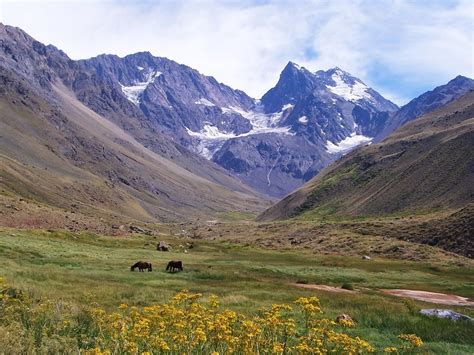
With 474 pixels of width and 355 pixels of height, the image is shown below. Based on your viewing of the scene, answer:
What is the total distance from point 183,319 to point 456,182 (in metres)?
158

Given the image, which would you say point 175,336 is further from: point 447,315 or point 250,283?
point 250,283

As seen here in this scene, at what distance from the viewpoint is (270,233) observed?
161m

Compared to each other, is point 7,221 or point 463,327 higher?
point 463,327

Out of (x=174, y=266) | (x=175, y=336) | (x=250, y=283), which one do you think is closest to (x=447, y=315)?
(x=175, y=336)

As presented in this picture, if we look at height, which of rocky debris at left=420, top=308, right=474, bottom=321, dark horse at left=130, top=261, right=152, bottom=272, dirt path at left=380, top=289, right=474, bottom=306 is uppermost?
rocky debris at left=420, top=308, right=474, bottom=321

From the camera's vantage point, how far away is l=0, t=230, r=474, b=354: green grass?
22562 millimetres

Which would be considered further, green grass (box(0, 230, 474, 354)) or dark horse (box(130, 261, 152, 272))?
→ dark horse (box(130, 261, 152, 272))

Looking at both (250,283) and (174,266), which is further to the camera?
(174,266)

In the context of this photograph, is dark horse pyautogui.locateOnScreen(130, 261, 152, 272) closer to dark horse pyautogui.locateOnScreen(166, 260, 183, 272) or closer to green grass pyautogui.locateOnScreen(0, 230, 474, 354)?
green grass pyautogui.locateOnScreen(0, 230, 474, 354)

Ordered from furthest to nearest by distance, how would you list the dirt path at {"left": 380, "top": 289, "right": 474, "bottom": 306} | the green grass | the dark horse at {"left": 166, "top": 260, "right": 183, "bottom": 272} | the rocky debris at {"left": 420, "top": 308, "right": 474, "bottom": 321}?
1. the dark horse at {"left": 166, "top": 260, "right": 183, "bottom": 272}
2. the dirt path at {"left": 380, "top": 289, "right": 474, "bottom": 306}
3. the rocky debris at {"left": 420, "top": 308, "right": 474, "bottom": 321}
4. the green grass

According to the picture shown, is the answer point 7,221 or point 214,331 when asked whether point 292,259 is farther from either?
point 214,331

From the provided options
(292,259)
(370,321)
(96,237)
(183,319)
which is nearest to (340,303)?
(370,321)

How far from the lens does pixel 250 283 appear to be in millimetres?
42031

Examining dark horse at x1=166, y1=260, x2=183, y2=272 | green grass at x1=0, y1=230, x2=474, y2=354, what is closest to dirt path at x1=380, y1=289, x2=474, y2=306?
green grass at x1=0, y1=230, x2=474, y2=354
